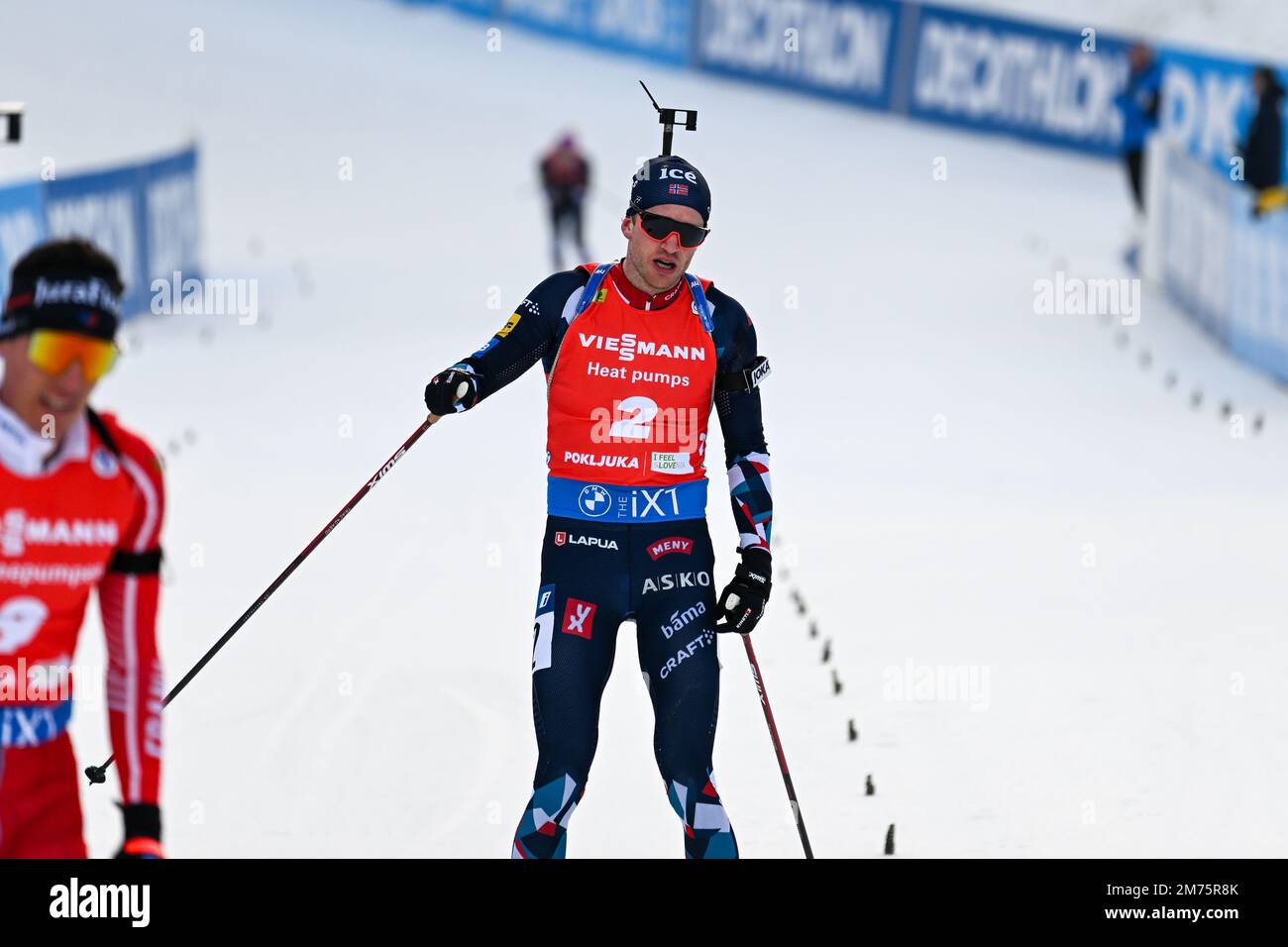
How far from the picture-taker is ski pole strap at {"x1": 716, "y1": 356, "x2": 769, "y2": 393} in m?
5.76

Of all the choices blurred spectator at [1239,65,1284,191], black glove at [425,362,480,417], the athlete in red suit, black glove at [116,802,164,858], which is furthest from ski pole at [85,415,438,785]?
blurred spectator at [1239,65,1284,191]

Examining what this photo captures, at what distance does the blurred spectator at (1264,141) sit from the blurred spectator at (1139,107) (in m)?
3.24

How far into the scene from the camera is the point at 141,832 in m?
3.79

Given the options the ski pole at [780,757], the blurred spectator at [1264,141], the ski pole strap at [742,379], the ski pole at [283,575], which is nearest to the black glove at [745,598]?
the ski pole at [780,757]

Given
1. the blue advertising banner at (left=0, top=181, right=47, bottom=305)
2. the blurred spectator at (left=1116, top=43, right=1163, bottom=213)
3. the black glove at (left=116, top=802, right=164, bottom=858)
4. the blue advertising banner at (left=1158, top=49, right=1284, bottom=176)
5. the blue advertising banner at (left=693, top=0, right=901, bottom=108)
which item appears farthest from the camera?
the blue advertising banner at (left=693, top=0, right=901, bottom=108)

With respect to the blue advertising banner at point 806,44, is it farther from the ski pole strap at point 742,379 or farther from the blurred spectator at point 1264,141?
the ski pole strap at point 742,379

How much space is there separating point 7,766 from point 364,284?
69.2 ft

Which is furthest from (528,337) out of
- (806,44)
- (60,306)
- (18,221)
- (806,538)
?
(806,44)

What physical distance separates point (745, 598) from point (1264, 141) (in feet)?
49.7

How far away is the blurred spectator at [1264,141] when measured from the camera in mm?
19172

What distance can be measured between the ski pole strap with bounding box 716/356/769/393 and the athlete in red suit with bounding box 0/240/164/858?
7.13 ft

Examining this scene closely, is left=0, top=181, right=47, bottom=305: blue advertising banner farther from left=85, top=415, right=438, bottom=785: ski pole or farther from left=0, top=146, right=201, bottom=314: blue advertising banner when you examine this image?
left=85, top=415, right=438, bottom=785: ski pole

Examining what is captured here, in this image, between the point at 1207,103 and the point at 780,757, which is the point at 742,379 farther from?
the point at 1207,103
